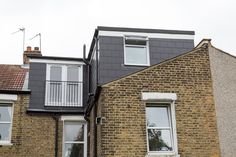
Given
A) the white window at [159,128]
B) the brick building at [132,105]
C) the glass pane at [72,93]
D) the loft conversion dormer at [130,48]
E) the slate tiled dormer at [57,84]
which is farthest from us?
the glass pane at [72,93]

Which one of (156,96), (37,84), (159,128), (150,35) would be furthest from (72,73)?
(159,128)

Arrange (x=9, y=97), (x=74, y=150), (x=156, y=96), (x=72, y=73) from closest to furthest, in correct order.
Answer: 1. (x=156, y=96)
2. (x=9, y=97)
3. (x=74, y=150)
4. (x=72, y=73)

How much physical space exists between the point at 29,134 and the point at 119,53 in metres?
5.52

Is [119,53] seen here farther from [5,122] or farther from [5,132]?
[5,132]

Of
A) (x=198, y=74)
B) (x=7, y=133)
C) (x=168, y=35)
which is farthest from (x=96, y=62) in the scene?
(x=198, y=74)

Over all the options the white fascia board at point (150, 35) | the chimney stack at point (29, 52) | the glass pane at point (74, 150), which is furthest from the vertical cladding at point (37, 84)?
the white fascia board at point (150, 35)

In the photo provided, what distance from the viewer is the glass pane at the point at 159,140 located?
38.9ft

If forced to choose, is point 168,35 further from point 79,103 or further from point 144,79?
point 144,79

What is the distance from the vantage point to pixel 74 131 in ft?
59.0

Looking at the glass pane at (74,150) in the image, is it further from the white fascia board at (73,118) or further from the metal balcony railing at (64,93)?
the metal balcony railing at (64,93)

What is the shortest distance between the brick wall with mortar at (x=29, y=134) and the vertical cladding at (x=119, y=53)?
322 cm

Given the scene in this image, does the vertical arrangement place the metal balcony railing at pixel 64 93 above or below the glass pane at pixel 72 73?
below

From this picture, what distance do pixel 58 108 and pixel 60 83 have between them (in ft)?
4.51

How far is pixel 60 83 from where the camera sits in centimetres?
1878
